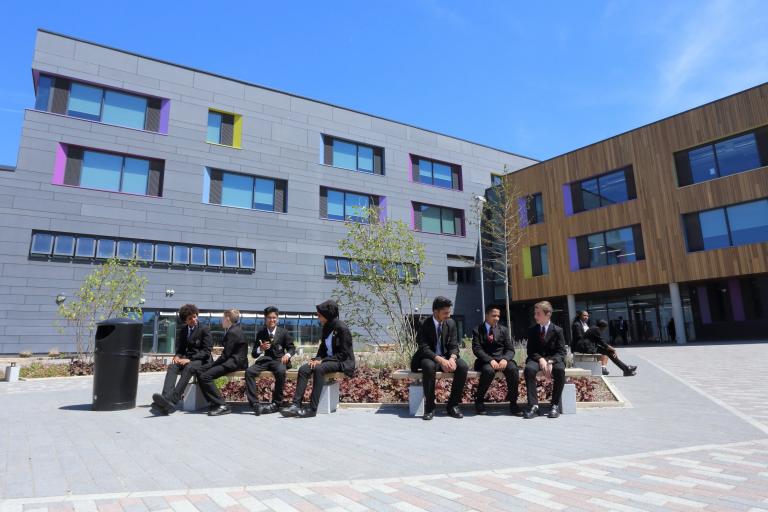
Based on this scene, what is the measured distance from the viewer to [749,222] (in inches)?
891

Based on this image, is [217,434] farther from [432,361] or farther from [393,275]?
[393,275]

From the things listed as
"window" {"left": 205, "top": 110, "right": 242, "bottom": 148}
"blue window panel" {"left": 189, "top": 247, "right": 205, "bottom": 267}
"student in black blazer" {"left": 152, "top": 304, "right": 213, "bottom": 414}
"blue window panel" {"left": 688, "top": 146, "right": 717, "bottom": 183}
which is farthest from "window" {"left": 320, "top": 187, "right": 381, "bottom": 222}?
"student in black blazer" {"left": 152, "top": 304, "right": 213, "bottom": 414}

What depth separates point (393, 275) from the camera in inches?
513

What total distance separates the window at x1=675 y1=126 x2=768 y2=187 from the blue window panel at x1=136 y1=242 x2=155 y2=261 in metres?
26.9

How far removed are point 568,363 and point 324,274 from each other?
1954cm

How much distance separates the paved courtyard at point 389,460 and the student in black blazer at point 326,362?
28 cm

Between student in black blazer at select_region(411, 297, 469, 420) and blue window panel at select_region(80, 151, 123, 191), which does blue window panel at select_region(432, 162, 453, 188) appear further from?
student in black blazer at select_region(411, 297, 469, 420)

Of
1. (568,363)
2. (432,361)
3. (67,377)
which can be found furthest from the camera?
(67,377)

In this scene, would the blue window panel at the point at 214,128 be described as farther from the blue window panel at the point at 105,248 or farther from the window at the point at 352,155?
the blue window panel at the point at 105,248

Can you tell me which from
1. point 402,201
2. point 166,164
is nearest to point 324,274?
point 402,201

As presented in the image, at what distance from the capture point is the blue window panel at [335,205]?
99.8 ft

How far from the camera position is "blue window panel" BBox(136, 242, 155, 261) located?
23.7 meters

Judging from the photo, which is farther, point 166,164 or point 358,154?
point 358,154

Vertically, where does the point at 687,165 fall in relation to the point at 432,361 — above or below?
above
